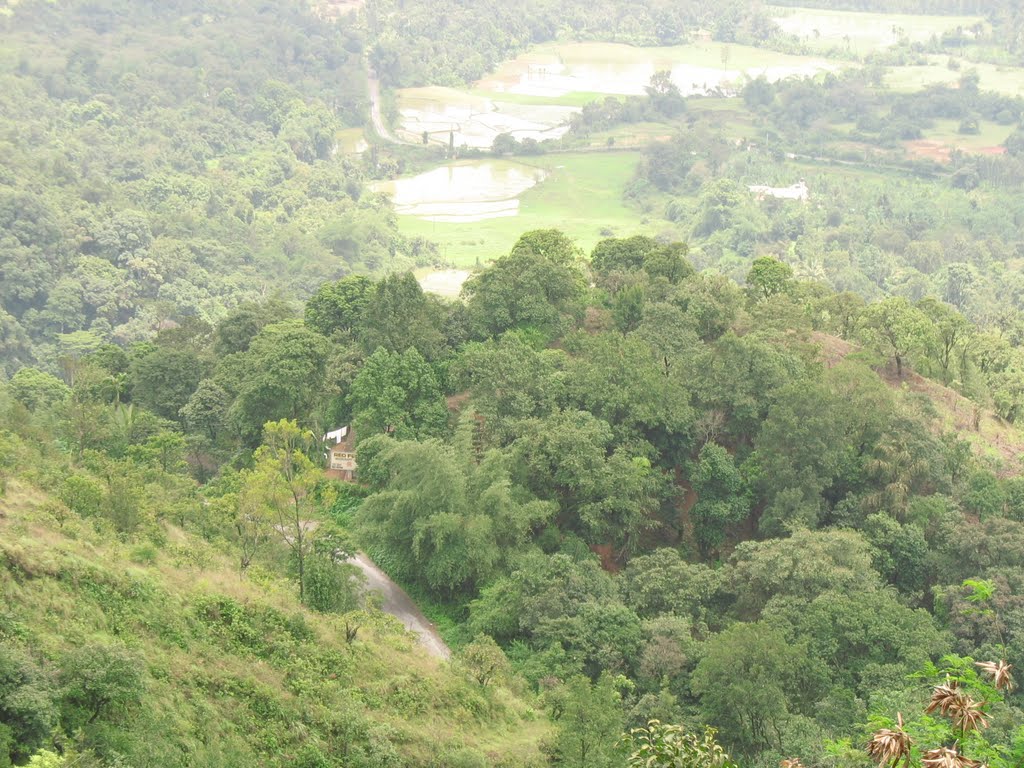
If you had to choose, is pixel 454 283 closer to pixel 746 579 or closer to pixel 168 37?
pixel 746 579

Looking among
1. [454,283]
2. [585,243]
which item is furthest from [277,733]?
[585,243]

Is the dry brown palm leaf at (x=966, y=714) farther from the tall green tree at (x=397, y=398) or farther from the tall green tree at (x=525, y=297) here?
the tall green tree at (x=525, y=297)

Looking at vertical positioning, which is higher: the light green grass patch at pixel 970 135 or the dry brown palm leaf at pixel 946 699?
the dry brown palm leaf at pixel 946 699

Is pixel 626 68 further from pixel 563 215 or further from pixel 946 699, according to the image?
pixel 946 699

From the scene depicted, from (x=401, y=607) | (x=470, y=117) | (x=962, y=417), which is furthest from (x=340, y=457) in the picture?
(x=470, y=117)

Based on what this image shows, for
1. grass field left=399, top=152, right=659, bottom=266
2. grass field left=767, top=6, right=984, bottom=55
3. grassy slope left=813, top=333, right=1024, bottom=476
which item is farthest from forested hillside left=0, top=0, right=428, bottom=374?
grass field left=767, top=6, right=984, bottom=55

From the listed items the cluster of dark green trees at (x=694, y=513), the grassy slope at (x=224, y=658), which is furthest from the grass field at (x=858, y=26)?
the grassy slope at (x=224, y=658)

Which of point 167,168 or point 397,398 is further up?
point 167,168

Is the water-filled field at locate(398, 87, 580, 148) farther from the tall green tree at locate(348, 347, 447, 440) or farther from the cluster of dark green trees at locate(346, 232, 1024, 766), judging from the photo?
the tall green tree at locate(348, 347, 447, 440)
